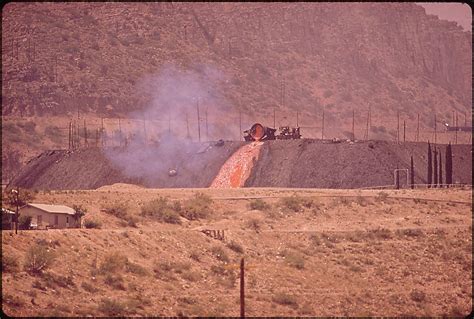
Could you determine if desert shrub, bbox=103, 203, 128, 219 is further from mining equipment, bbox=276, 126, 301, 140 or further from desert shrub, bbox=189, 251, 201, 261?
mining equipment, bbox=276, 126, 301, 140

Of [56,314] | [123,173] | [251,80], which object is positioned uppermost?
[251,80]

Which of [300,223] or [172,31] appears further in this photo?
[172,31]

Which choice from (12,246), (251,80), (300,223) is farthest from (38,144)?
(12,246)

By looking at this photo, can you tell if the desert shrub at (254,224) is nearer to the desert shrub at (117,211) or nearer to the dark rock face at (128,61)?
the desert shrub at (117,211)

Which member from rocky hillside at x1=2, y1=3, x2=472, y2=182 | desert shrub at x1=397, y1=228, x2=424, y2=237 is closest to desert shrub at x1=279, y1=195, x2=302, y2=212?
desert shrub at x1=397, y1=228, x2=424, y2=237

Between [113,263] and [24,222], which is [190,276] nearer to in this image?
[113,263]

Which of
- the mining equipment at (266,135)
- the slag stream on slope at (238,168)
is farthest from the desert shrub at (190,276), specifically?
the mining equipment at (266,135)

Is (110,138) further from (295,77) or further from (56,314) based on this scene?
(56,314)

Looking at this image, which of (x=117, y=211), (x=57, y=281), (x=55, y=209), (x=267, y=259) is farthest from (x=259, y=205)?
(x=57, y=281)
